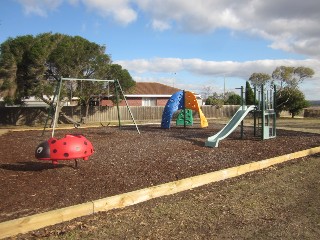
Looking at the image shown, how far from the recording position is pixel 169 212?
5145 millimetres

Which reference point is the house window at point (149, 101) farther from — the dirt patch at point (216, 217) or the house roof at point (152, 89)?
the dirt patch at point (216, 217)

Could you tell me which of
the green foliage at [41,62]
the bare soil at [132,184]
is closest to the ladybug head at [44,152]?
the bare soil at [132,184]

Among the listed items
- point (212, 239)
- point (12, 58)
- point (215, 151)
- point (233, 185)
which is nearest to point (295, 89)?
point (12, 58)

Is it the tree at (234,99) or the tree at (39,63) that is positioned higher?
the tree at (39,63)

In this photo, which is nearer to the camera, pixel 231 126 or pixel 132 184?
pixel 132 184

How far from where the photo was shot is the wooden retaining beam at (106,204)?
440 cm

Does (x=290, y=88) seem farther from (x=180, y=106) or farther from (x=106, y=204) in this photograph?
(x=106, y=204)

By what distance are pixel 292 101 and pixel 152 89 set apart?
1849 cm

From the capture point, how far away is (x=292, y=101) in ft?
135

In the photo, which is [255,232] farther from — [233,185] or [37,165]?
[37,165]

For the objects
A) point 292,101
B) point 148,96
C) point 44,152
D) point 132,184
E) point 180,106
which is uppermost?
point 148,96

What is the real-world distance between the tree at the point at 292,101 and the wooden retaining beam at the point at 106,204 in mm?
35499

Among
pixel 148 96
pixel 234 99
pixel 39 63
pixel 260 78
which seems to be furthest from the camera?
pixel 234 99

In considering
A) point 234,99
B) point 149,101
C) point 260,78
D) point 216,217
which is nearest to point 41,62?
point 216,217
